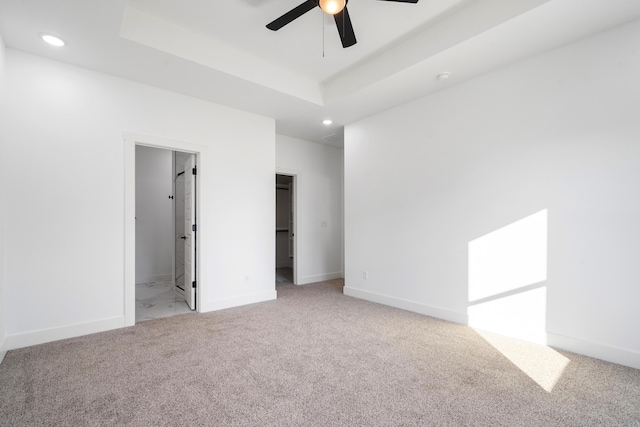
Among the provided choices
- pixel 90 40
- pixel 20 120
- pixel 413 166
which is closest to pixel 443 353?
pixel 413 166

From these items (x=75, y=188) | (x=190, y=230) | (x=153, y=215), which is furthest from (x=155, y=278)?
(x=75, y=188)

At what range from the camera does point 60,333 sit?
2979 millimetres

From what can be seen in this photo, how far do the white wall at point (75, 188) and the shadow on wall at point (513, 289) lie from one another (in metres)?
3.32

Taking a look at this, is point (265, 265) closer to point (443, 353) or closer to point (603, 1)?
point (443, 353)

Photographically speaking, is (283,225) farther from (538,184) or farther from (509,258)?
(538,184)

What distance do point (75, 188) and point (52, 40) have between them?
54.8 inches

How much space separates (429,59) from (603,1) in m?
1.28

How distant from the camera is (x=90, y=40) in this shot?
106 inches

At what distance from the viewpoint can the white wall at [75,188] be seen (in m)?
2.83

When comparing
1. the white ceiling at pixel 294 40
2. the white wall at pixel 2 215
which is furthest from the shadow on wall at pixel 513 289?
the white wall at pixel 2 215

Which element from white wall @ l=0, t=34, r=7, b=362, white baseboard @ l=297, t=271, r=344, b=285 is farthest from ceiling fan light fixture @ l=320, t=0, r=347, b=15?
white baseboard @ l=297, t=271, r=344, b=285

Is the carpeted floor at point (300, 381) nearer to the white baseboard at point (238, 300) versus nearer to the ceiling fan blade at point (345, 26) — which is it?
the white baseboard at point (238, 300)

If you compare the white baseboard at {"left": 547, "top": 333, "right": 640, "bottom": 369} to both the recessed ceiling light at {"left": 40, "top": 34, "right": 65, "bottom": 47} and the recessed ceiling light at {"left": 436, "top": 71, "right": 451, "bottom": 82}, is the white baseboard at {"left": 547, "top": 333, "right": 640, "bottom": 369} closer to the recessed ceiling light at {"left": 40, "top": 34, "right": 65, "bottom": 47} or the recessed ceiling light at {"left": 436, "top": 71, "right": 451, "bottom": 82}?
the recessed ceiling light at {"left": 436, "top": 71, "right": 451, "bottom": 82}

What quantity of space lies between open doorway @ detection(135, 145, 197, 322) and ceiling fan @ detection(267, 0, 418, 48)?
104 inches
